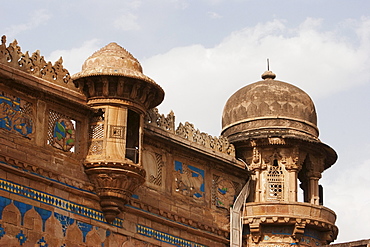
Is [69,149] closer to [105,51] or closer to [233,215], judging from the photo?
[105,51]

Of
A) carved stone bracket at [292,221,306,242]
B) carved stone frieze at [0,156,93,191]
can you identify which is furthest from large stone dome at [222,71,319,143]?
carved stone frieze at [0,156,93,191]

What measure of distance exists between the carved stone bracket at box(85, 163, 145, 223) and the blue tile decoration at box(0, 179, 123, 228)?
213 mm

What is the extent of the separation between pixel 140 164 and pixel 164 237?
1873mm

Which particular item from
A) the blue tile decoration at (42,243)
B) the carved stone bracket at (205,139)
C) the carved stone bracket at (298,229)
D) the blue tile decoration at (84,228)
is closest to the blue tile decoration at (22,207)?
the blue tile decoration at (42,243)

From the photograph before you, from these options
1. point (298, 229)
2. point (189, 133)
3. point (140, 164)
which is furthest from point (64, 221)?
point (298, 229)

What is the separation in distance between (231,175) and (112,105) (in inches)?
170

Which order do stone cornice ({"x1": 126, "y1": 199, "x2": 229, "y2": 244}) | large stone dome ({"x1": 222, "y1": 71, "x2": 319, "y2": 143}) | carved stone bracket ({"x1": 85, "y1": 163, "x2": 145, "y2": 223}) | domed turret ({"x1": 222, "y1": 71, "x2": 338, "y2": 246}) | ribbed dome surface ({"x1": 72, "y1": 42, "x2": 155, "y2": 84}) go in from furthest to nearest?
1. large stone dome ({"x1": 222, "y1": 71, "x2": 319, "y2": 143})
2. domed turret ({"x1": 222, "y1": 71, "x2": 338, "y2": 246})
3. stone cornice ({"x1": 126, "y1": 199, "x2": 229, "y2": 244})
4. ribbed dome surface ({"x1": 72, "y1": 42, "x2": 155, "y2": 84})
5. carved stone bracket ({"x1": 85, "y1": 163, "x2": 145, "y2": 223})

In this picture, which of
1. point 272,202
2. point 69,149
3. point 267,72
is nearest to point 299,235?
point 272,202

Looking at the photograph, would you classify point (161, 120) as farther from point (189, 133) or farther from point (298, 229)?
point (298, 229)

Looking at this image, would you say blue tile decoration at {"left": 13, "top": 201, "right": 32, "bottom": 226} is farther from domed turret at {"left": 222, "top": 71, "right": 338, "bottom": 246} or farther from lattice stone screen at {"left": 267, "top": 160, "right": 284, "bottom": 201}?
lattice stone screen at {"left": 267, "top": 160, "right": 284, "bottom": 201}

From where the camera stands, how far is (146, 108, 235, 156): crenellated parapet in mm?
20303

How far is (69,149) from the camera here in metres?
18.3

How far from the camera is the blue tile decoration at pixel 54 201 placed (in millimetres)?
16906

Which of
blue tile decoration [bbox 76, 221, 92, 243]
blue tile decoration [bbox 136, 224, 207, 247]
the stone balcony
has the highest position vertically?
the stone balcony
